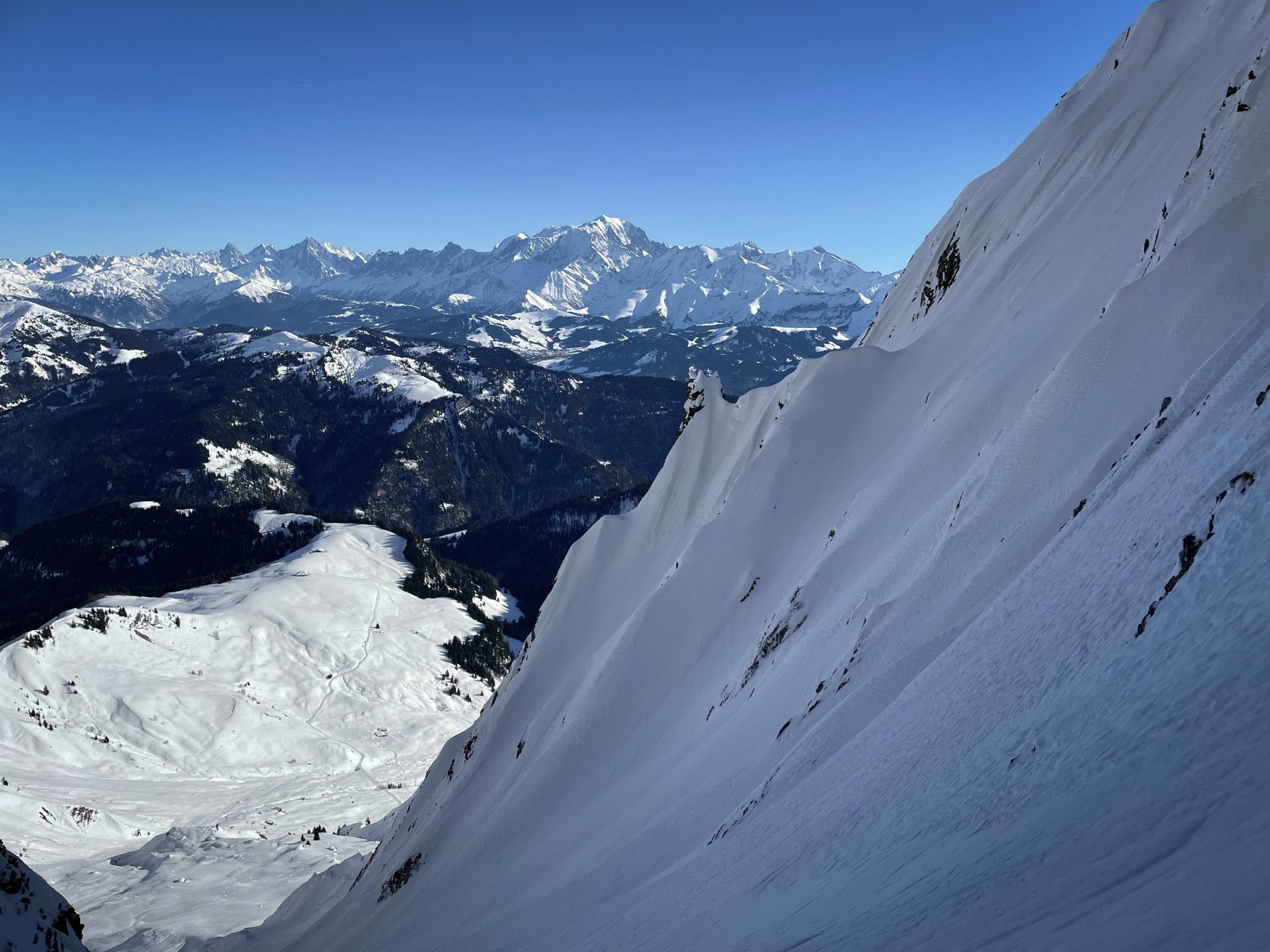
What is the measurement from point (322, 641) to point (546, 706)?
101 metres

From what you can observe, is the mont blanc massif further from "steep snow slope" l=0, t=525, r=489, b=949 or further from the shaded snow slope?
"steep snow slope" l=0, t=525, r=489, b=949

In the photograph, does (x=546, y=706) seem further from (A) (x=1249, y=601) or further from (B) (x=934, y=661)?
(A) (x=1249, y=601)

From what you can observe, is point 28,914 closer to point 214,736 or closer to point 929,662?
point 929,662

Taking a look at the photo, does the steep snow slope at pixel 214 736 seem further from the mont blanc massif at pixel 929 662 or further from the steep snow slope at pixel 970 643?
the steep snow slope at pixel 970 643

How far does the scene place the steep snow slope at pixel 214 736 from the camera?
58.2 m

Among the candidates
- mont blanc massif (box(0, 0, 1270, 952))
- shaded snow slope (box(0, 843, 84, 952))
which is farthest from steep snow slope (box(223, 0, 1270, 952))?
shaded snow slope (box(0, 843, 84, 952))

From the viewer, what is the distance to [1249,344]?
40.1ft

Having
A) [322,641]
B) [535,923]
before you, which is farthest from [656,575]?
[322,641]

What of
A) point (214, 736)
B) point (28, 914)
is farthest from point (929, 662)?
point (214, 736)

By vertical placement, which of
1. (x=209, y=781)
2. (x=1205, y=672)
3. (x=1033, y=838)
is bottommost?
(x=209, y=781)

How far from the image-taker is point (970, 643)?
1301cm

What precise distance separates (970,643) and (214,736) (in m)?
110

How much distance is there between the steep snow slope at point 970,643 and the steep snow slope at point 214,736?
17030 mm

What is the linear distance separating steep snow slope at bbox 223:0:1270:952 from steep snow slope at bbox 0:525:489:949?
17.0 metres
